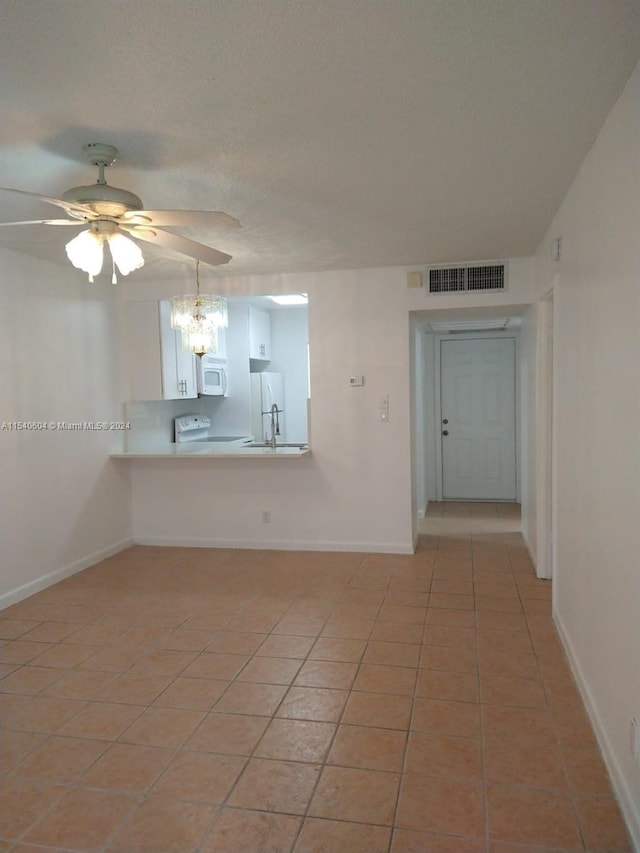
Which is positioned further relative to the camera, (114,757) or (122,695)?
(122,695)

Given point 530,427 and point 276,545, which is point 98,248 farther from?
point 530,427

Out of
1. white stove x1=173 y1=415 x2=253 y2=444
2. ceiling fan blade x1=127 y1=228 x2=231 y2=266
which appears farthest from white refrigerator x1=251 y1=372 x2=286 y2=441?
ceiling fan blade x1=127 y1=228 x2=231 y2=266

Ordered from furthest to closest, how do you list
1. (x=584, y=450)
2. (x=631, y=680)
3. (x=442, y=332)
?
1. (x=442, y=332)
2. (x=584, y=450)
3. (x=631, y=680)

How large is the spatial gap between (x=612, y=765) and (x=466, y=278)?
3.50m

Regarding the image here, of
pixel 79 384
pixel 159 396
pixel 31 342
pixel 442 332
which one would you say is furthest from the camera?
pixel 442 332

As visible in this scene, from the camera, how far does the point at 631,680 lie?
185cm

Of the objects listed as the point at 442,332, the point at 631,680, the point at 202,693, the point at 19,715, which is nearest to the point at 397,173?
the point at 631,680

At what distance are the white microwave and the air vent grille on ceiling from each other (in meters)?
2.37

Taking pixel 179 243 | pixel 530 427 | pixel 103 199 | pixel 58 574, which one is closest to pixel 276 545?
pixel 58 574

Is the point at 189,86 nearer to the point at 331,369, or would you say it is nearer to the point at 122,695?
the point at 122,695

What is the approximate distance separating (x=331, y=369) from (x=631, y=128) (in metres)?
3.29

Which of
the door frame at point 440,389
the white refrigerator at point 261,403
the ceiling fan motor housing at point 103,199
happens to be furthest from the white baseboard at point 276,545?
the ceiling fan motor housing at point 103,199

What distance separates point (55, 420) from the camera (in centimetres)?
439

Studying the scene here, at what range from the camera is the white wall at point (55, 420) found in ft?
12.9
